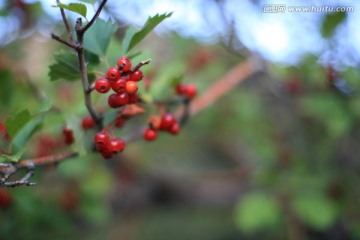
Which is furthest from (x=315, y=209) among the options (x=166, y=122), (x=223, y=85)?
(x=166, y=122)

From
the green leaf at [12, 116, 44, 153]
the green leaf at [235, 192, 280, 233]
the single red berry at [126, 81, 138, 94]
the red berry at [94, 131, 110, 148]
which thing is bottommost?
the green leaf at [235, 192, 280, 233]

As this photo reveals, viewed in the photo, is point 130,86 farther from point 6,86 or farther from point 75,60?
point 6,86

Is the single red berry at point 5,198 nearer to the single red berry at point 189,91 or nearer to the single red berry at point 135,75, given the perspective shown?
the single red berry at point 189,91

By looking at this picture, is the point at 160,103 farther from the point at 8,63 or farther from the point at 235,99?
the point at 235,99

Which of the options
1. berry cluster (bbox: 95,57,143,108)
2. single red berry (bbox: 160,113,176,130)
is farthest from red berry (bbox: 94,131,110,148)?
single red berry (bbox: 160,113,176,130)

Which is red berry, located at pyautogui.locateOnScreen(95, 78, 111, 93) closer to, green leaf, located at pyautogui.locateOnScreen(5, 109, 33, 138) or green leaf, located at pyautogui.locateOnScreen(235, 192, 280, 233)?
green leaf, located at pyautogui.locateOnScreen(5, 109, 33, 138)

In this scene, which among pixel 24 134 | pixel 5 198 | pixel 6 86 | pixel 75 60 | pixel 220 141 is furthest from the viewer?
pixel 220 141

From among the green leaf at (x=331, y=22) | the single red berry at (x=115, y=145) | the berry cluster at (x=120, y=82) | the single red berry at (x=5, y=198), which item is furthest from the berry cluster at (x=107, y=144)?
the green leaf at (x=331, y=22)

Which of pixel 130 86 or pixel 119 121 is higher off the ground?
pixel 130 86
